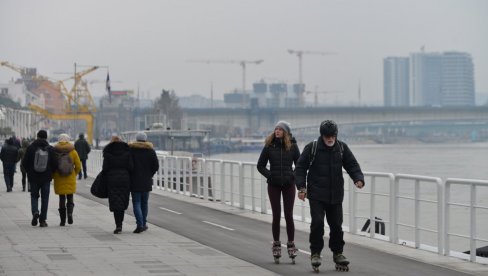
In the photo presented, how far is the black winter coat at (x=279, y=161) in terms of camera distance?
14.8 metres

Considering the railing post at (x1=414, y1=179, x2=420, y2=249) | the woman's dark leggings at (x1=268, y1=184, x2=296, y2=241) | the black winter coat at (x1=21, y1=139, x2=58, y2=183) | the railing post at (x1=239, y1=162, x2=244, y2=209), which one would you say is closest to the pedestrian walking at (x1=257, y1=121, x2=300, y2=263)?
the woman's dark leggings at (x1=268, y1=184, x2=296, y2=241)

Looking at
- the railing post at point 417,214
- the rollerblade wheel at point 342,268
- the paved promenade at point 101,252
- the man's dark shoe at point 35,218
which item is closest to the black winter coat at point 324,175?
the rollerblade wheel at point 342,268

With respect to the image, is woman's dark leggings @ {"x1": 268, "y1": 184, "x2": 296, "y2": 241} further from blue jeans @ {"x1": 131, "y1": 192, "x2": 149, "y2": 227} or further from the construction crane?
the construction crane

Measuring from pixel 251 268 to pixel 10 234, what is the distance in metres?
5.89

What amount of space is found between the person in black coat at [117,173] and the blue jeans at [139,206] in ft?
0.99

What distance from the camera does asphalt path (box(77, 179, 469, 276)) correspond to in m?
14.1

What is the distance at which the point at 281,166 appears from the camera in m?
14.7

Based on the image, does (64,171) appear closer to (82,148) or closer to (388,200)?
(388,200)

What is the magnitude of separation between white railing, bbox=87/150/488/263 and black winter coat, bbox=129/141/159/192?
12.0 feet

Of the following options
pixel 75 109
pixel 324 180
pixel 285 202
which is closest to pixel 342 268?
pixel 324 180

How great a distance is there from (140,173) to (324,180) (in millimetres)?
5987

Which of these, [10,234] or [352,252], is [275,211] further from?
[10,234]

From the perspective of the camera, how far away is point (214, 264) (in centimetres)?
1427

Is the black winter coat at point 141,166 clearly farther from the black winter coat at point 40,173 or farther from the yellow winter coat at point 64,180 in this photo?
the black winter coat at point 40,173
